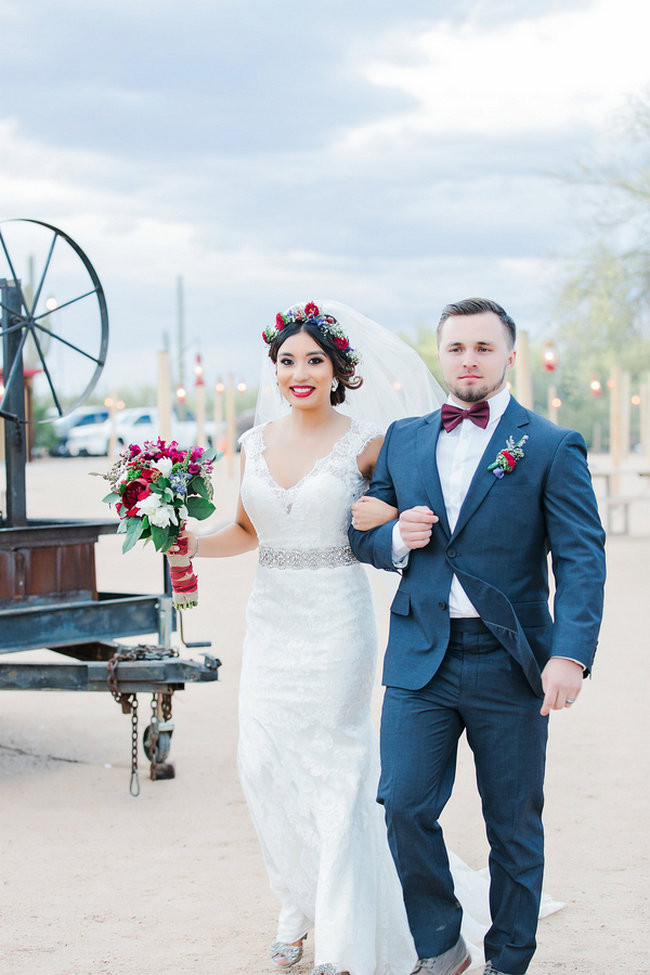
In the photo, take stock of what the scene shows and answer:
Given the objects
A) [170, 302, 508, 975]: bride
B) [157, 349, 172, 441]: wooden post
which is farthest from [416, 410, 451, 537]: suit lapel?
[157, 349, 172, 441]: wooden post

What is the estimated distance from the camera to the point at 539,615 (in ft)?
9.64

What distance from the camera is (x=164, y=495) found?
353 cm

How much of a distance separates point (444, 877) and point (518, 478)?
109cm

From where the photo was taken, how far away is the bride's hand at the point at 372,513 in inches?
123

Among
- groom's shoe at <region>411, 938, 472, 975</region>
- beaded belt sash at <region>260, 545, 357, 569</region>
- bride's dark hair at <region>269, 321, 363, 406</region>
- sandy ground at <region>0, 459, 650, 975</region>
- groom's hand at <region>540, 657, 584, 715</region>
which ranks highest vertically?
bride's dark hair at <region>269, 321, 363, 406</region>

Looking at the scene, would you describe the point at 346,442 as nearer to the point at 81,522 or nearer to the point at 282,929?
the point at 282,929

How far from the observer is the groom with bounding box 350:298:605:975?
9.39 ft

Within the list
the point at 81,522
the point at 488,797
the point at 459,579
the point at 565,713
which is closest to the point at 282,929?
the point at 488,797

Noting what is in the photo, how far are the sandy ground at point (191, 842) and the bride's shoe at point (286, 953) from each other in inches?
1.5

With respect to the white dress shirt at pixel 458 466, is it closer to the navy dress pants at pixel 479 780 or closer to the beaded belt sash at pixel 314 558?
the navy dress pants at pixel 479 780

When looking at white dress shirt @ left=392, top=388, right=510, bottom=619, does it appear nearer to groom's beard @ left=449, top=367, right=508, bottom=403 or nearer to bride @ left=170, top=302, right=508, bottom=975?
groom's beard @ left=449, top=367, right=508, bottom=403

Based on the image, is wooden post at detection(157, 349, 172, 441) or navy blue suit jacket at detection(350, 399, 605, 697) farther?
wooden post at detection(157, 349, 172, 441)

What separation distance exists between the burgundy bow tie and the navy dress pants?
0.53 meters

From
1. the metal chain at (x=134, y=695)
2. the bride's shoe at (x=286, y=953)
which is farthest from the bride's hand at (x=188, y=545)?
the metal chain at (x=134, y=695)
